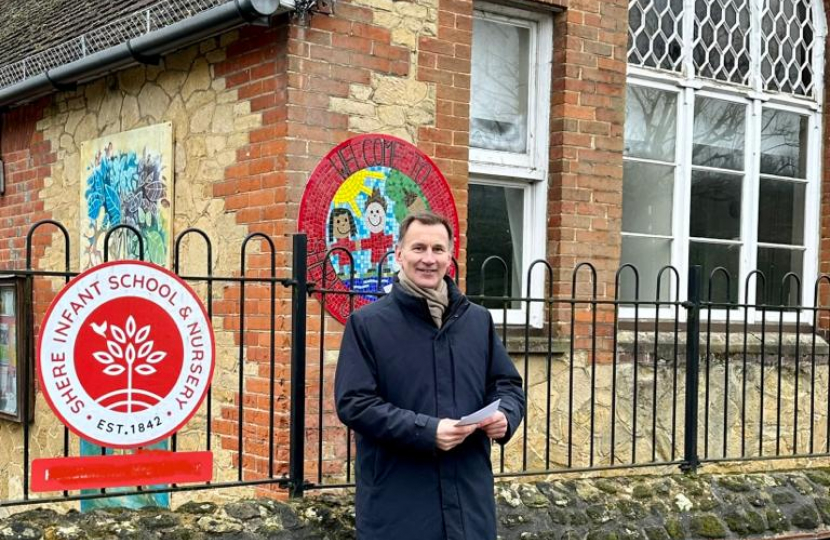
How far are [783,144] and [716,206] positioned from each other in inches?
37.5

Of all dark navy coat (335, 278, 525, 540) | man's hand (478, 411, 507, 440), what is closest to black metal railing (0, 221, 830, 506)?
dark navy coat (335, 278, 525, 540)

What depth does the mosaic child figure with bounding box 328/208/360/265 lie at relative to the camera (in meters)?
6.22

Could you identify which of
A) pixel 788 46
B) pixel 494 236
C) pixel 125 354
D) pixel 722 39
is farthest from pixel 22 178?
pixel 788 46

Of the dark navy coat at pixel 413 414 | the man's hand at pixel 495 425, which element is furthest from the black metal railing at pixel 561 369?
the man's hand at pixel 495 425

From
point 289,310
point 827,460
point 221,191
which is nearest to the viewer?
point 289,310

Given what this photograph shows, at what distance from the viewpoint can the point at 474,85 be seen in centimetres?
716

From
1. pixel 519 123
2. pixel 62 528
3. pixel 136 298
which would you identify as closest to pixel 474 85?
pixel 519 123

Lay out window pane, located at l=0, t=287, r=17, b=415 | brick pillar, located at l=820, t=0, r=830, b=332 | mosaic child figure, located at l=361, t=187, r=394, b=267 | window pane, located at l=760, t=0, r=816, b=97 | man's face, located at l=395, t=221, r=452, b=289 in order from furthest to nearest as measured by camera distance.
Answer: brick pillar, located at l=820, t=0, r=830, b=332 → window pane, located at l=760, t=0, r=816, b=97 → window pane, located at l=0, t=287, r=17, b=415 → mosaic child figure, located at l=361, t=187, r=394, b=267 → man's face, located at l=395, t=221, r=452, b=289

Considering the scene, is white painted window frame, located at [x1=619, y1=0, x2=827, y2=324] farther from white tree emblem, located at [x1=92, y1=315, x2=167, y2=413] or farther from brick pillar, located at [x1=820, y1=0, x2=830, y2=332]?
white tree emblem, located at [x1=92, y1=315, x2=167, y2=413]

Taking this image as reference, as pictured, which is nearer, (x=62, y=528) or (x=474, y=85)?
(x=62, y=528)

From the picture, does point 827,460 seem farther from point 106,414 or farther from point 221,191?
point 106,414

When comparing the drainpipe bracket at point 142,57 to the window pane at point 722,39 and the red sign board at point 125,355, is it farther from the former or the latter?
the window pane at point 722,39

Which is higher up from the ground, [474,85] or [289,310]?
[474,85]

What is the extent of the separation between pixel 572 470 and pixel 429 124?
230cm
